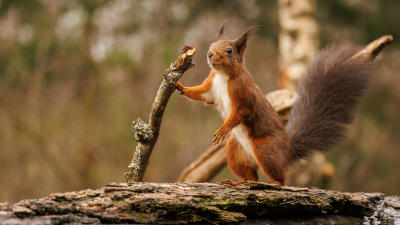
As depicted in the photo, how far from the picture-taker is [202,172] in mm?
3189

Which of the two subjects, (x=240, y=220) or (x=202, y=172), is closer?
(x=240, y=220)

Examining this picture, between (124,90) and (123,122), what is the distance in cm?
53

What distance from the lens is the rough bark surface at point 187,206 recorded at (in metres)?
1.12

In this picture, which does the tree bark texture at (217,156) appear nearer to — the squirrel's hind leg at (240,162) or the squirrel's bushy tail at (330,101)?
the squirrel's bushy tail at (330,101)

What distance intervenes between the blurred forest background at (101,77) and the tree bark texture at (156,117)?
284 cm

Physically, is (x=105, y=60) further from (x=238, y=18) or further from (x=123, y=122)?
(x=238, y=18)

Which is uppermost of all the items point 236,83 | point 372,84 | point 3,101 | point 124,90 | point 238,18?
point 238,18

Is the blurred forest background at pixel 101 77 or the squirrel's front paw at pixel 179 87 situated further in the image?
the blurred forest background at pixel 101 77

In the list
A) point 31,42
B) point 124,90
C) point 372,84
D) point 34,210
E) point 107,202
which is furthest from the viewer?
point 124,90

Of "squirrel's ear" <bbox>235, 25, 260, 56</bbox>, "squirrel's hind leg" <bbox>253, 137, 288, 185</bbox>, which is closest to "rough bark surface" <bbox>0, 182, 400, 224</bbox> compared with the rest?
"squirrel's hind leg" <bbox>253, 137, 288, 185</bbox>

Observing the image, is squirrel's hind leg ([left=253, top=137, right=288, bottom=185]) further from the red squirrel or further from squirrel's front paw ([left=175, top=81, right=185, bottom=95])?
squirrel's front paw ([left=175, top=81, right=185, bottom=95])

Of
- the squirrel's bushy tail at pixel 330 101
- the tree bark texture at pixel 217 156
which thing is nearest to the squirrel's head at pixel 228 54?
the squirrel's bushy tail at pixel 330 101

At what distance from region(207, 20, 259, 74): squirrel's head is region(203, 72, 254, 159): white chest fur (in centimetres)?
8

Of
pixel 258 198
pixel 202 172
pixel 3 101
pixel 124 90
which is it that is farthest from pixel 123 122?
pixel 258 198
